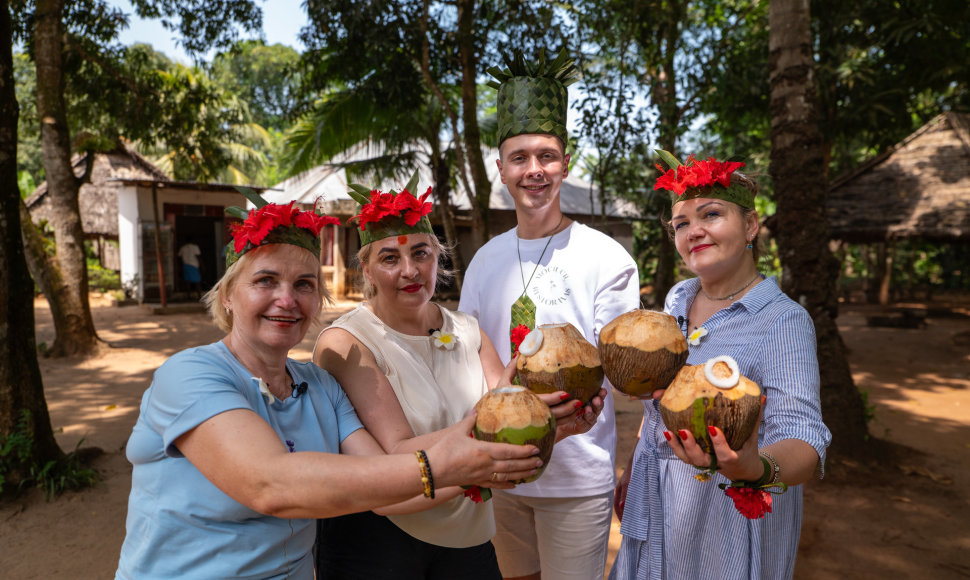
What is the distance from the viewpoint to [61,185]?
907 centimetres

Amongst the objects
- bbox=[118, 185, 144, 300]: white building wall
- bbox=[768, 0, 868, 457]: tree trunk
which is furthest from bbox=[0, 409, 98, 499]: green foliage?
bbox=[118, 185, 144, 300]: white building wall

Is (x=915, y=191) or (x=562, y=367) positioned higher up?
(x=915, y=191)

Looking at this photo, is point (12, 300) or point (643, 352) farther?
point (12, 300)

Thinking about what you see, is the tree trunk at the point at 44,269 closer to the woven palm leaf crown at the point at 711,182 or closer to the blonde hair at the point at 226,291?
the blonde hair at the point at 226,291

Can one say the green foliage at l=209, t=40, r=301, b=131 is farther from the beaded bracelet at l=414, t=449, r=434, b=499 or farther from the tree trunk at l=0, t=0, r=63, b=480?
the beaded bracelet at l=414, t=449, r=434, b=499

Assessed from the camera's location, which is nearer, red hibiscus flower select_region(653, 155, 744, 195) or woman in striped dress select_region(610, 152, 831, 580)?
woman in striped dress select_region(610, 152, 831, 580)

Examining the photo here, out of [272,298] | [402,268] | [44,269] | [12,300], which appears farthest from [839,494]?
[44,269]

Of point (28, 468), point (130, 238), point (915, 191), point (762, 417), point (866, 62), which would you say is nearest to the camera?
point (762, 417)

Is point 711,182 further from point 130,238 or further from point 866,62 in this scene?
point 130,238

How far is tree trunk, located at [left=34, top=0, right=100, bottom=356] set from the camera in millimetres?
8641

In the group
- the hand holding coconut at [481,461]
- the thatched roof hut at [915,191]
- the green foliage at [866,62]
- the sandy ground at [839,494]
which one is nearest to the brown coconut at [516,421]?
the hand holding coconut at [481,461]

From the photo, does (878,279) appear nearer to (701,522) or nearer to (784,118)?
(784,118)

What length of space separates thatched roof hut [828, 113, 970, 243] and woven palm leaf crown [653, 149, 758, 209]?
1069 centimetres

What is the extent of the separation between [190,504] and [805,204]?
5311mm
